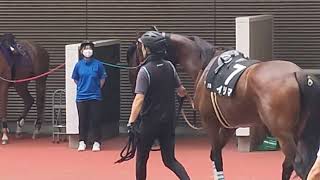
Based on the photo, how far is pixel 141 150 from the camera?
10.4 meters

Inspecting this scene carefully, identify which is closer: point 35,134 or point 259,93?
point 259,93

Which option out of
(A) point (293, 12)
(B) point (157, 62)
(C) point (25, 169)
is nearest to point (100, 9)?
(A) point (293, 12)

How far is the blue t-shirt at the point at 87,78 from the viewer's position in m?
15.9

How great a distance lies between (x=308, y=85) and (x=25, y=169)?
5.76 m

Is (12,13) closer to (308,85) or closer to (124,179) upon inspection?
(124,179)

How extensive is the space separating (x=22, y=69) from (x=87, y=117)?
7.10 feet

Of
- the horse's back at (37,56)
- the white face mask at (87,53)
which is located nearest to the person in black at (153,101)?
the white face mask at (87,53)

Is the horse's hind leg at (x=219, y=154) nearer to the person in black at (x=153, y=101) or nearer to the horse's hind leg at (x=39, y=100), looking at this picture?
the person in black at (x=153, y=101)

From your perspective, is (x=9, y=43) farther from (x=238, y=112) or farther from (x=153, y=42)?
(x=238, y=112)

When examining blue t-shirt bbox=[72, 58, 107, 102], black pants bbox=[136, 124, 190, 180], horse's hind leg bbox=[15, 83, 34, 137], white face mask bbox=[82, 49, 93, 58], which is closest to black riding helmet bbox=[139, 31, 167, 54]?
black pants bbox=[136, 124, 190, 180]

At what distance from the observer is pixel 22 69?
1745 cm

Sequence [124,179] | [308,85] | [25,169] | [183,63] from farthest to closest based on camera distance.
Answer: [25,169] < [124,179] < [183,63] < [308,85]

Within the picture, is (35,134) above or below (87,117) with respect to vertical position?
below

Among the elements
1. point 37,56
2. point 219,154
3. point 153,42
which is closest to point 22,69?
point 37,56
